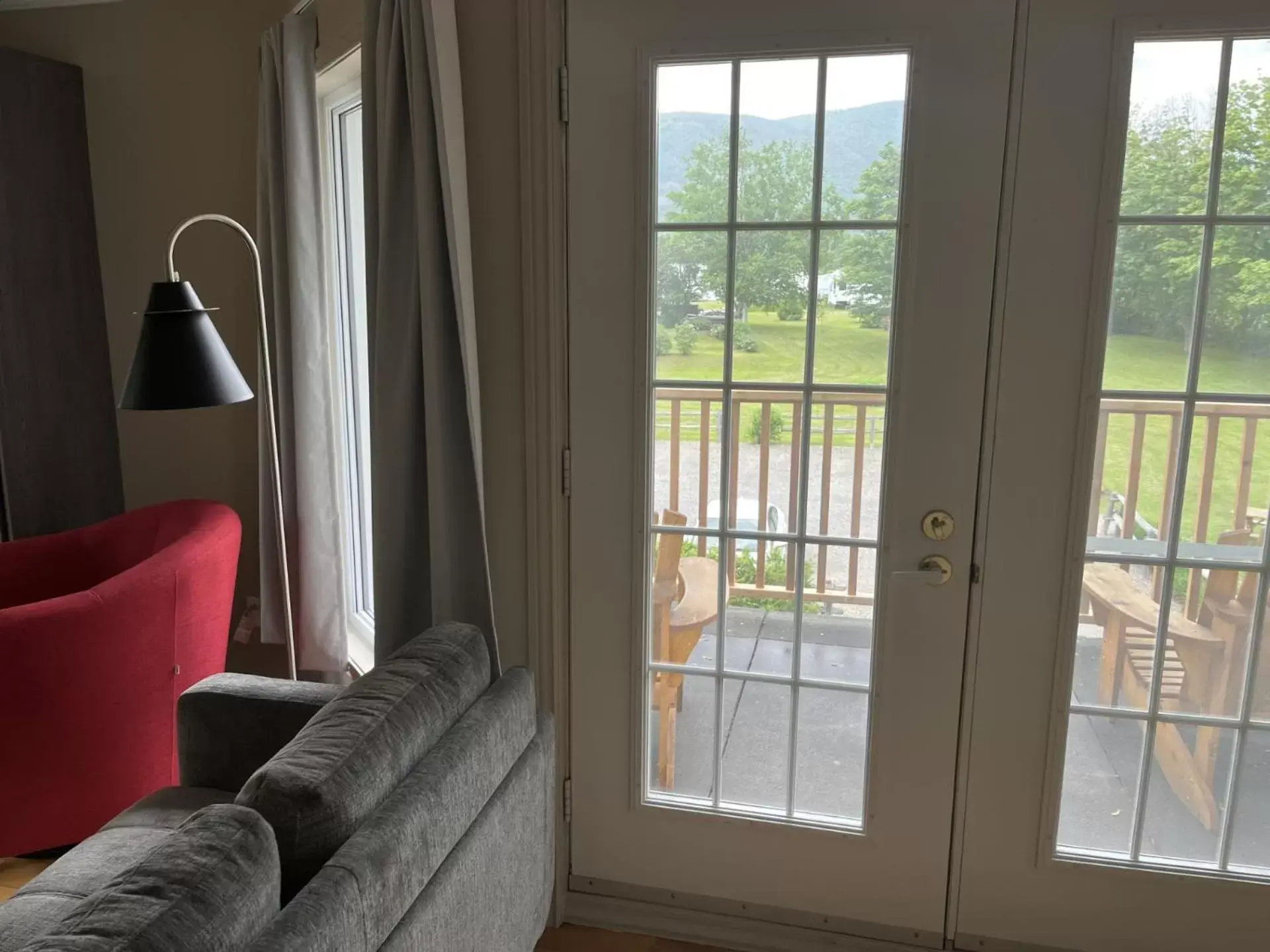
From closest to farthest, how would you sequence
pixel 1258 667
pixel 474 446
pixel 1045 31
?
pixel 1045 31
pixel 1258 667
pixel 474 446

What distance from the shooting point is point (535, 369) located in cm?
212

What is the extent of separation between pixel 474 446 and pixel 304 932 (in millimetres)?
1119

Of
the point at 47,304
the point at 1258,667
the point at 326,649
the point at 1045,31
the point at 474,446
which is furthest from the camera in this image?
the point at 47,304

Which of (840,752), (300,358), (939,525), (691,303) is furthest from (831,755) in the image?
(300,358)

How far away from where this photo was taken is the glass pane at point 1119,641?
190cm

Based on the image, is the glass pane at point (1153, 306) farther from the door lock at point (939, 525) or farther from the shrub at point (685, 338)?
the shrub at point (685, 338)

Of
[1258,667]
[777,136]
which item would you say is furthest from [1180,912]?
[777,136]

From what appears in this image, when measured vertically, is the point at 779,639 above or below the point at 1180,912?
above

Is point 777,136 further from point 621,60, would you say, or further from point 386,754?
point 386,754

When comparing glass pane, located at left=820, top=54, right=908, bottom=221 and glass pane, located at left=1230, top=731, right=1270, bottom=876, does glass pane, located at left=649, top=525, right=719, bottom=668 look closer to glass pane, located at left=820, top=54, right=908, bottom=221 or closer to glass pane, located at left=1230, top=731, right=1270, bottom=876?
glass pane, located at left=820, top=54, right=908, bottom=221

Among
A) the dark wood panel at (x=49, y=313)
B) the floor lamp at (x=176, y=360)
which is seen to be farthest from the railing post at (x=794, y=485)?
the dark wood panel at (x=49, y=313)

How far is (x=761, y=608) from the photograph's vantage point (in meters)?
2.10

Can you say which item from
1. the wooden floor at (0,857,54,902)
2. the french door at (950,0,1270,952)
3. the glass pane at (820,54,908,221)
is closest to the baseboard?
the french door at (950,0,1270,952)

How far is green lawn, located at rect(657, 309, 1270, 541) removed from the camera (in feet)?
5.90
